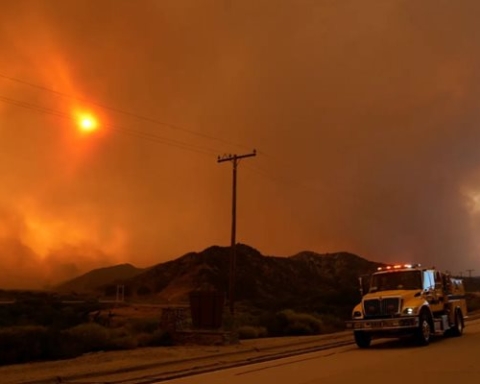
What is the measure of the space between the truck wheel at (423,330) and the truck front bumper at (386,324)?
348 mm

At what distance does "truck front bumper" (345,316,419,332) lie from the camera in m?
20.6

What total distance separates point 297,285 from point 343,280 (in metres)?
18.1

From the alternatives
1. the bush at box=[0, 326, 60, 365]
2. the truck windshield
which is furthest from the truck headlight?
the bush at box=[0, 326, 60, 365]

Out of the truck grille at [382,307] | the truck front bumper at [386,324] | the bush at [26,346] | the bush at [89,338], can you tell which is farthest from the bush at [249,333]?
the bush at [26,346]

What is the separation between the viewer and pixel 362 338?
71.1 ft

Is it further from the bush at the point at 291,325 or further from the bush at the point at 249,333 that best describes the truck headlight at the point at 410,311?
the bush at the point at 291,325

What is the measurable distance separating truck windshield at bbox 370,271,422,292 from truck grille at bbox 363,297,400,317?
116 cm

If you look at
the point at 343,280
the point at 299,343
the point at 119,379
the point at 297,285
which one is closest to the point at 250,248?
the point at 297,285

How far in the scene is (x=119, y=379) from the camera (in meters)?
15.2

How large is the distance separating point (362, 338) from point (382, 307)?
1.33 metres

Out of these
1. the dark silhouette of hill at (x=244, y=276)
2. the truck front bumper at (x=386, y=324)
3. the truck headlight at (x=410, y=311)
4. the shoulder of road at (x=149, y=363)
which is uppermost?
the dark silhouette of hill at (x=244, y=276)

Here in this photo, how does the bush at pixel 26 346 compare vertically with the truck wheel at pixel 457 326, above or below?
below

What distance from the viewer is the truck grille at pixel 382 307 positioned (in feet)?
69.2

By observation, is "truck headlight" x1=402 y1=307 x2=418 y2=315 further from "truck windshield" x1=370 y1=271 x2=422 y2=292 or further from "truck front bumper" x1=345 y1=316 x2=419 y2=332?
"truck windshield" x1=370 y1=271 x2=422 y2=292
